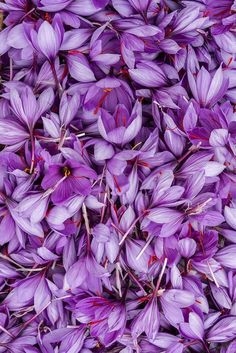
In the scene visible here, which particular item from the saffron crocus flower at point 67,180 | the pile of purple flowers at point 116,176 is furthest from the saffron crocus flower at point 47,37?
the saffron crocus flower at point 67,180

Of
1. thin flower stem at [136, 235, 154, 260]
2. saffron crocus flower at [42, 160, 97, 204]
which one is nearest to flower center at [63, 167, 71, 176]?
saffron crocus flower at [42, 160, 97, 204]

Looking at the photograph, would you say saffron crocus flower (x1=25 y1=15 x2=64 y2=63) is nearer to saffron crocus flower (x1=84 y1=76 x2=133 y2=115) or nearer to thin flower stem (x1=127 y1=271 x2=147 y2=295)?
saffron crocus flower (x1=84 y1=76 x2=133 y2=115)

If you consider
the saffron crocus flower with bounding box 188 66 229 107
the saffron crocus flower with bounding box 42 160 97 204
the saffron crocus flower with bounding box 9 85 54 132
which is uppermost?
the saffron crocus flower with bounding box 188 66 229 107

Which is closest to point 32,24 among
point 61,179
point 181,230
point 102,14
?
point 102,14

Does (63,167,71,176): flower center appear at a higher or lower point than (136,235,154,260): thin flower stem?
higher

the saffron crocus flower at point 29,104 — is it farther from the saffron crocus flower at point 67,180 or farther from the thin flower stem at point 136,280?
the thin flower stem at point 136,280

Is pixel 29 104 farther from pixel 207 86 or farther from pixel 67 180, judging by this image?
pixel 207 86

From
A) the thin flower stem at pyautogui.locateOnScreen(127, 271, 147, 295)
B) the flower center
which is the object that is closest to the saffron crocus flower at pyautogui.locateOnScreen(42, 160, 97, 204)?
the flower center
